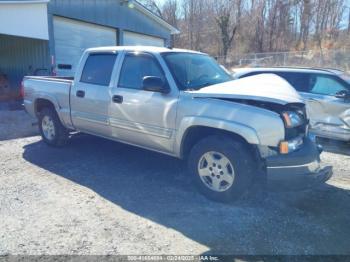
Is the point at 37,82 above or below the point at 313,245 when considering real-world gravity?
above

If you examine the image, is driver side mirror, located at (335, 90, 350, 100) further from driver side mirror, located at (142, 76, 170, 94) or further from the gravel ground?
the gravel ground

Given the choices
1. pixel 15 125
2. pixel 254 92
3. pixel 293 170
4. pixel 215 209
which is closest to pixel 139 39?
pixel 15 125

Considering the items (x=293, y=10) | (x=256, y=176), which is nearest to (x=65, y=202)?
(x=256, y=176)

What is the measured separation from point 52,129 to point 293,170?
186 inches

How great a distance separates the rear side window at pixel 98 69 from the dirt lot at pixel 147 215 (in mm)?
1436

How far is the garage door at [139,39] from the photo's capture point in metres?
17.5

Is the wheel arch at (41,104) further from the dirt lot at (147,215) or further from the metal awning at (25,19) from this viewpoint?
the metal awning at (25,19)

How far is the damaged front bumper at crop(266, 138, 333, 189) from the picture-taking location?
3.70 meters

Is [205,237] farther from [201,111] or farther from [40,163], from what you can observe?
[40,163]

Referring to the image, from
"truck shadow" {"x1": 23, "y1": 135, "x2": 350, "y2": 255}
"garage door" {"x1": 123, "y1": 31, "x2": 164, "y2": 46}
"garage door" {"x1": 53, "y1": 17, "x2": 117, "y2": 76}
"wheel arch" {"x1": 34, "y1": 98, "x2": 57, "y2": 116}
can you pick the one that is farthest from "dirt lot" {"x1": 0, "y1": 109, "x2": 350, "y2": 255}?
"garage door" {"x1": 123, "y1": 31, "x2": 164, "y2": 46}

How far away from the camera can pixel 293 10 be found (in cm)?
4194

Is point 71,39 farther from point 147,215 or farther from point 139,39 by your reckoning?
point 147,215

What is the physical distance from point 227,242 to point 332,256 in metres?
0.98

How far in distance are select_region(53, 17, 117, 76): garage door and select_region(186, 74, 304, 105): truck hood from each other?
10992mm
